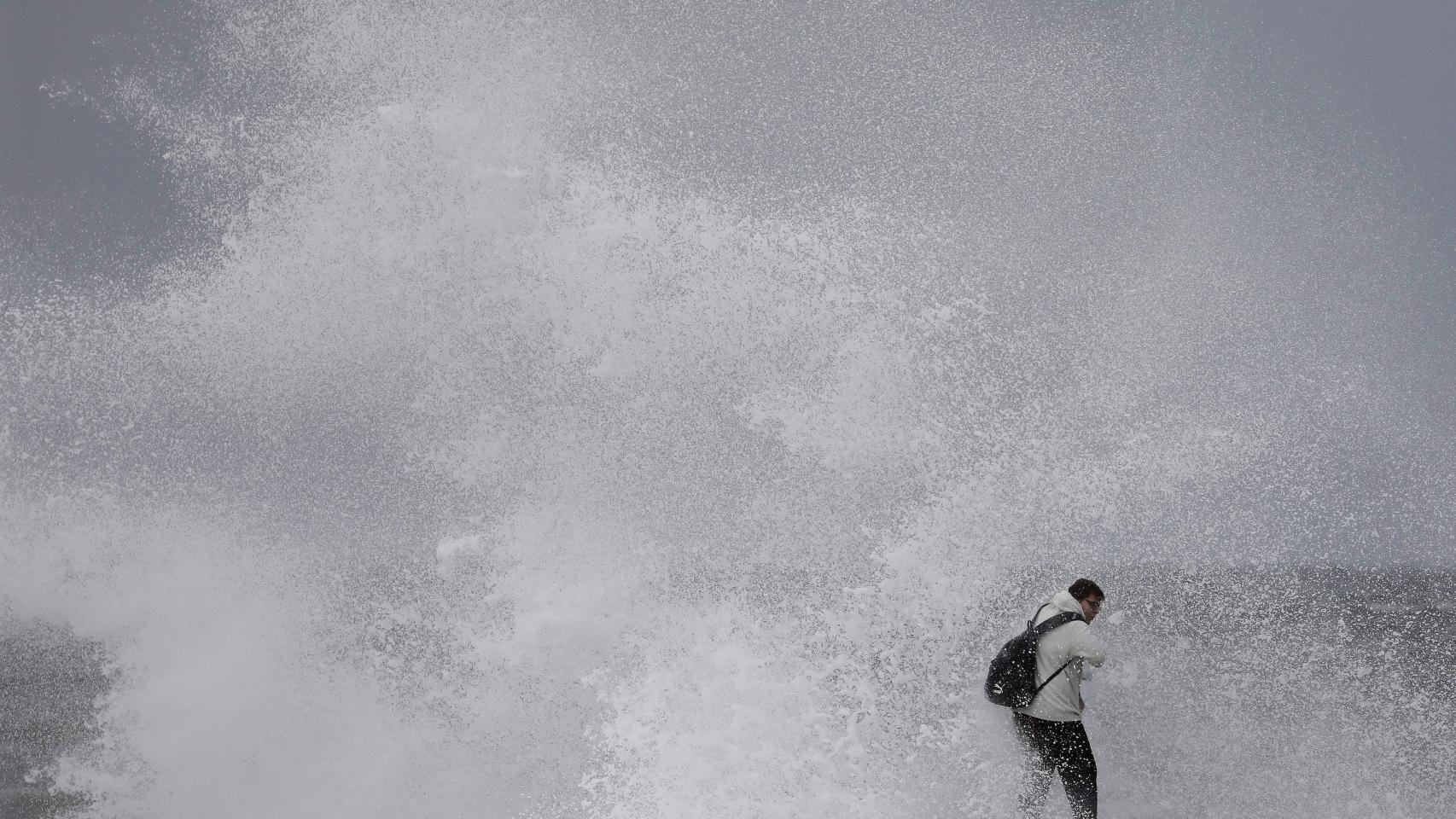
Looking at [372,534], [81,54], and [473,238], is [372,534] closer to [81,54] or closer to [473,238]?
[473,238]

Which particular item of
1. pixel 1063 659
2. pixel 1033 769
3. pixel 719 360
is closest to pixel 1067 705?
pixel 1063 659

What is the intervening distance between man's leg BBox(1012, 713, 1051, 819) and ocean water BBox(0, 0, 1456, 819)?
1.09 metres

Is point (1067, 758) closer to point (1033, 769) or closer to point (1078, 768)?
point (1078, 768)

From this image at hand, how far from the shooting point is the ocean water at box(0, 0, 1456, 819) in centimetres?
A: 628

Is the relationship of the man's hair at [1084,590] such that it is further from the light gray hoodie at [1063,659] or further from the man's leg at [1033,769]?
the man's leg at [1033,769]

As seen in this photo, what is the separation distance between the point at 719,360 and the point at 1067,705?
9.93 feet

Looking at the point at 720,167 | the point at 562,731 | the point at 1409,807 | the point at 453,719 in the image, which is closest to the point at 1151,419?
the point at 1409,807

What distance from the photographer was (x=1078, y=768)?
467cm

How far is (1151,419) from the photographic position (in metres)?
6.80

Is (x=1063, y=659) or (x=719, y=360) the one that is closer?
(x=1063, y=659)

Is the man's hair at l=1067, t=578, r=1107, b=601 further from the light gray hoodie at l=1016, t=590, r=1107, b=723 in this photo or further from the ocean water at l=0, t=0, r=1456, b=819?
the ocean water at l=0, t=0, r=1456, b=819

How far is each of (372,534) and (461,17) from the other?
3424 millimetres

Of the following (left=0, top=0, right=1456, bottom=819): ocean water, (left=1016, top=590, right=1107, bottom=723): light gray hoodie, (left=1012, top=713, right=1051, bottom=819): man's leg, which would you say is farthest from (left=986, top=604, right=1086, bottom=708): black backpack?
(left=0, top=0, right=1456, bottom=819): ocean water

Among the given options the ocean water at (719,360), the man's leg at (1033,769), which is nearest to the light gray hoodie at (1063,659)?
the man's leg at (1033,769)
